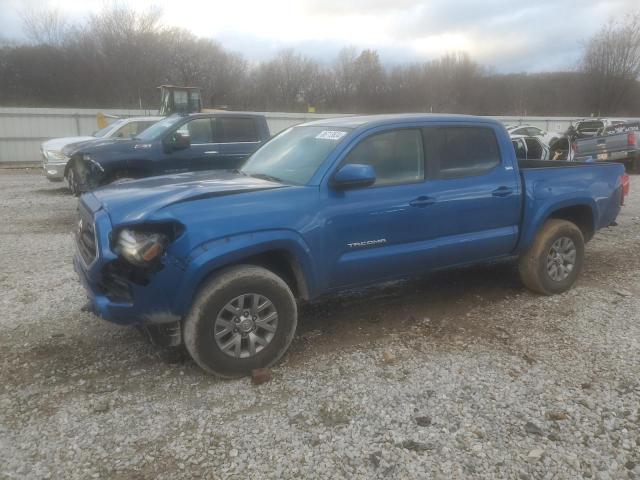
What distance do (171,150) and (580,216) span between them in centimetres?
625

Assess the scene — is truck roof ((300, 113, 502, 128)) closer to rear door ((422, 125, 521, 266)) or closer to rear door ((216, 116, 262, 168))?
rear door ((422, 125, 521, 266))

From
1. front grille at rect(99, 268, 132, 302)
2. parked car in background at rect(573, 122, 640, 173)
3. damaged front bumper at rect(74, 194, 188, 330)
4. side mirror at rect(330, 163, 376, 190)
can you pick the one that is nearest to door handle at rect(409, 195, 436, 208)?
side mirror at rect(330, 163, 376, 190)

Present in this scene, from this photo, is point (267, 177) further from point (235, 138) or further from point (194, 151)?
point (235, 138)

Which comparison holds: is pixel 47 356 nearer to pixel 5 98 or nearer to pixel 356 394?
pixel 356 394

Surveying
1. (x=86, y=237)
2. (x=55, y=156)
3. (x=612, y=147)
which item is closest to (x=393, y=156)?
(x=86, y=237)

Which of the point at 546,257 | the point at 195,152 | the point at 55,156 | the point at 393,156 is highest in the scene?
the point at 55,156

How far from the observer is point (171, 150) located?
8.73 m

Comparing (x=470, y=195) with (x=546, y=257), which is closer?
(x=470, y=195)

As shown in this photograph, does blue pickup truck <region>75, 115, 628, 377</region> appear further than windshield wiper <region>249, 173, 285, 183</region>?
No

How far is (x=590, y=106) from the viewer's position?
167 feet

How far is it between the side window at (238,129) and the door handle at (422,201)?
6.17 metres

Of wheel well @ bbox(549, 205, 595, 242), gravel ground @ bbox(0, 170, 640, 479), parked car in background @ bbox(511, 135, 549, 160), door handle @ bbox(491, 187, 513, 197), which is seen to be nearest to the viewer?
gravel ground @ bbox(0, 170, 640, 479)

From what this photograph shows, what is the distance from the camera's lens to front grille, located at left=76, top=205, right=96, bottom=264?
349cm

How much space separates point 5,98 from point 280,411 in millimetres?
39857
